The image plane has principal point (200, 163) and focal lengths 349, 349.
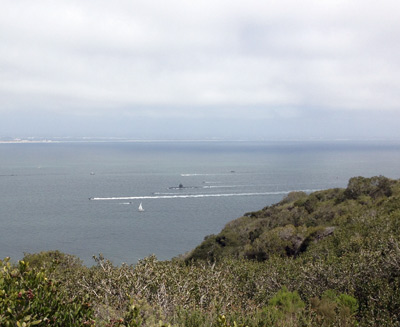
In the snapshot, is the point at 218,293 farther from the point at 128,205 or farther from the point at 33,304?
the point at 128,205

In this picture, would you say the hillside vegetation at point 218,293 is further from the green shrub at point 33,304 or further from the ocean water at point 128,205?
the ocean water at point 128,205

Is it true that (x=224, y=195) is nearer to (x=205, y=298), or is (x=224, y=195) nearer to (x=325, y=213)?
(x=325, y=213)

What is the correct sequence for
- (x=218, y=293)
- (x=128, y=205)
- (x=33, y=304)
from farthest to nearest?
(x=128, y=205) < (x=218, y=293) < (x=33, y=304)

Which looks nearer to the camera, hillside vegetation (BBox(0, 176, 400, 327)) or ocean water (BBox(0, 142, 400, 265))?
hillside vegetation (BBox(0, 176, 400, 327))

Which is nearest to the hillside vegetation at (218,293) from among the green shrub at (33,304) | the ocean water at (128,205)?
the green shrub at (33,304)

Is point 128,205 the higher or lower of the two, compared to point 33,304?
lower

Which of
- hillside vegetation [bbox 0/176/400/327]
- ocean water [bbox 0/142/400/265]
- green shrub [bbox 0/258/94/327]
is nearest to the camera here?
green shrub [bbox 0/258/94/327]

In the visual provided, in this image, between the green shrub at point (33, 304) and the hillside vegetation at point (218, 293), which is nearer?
the green shrub at point (33, 304)

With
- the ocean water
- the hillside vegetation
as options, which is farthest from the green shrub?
the ocean water

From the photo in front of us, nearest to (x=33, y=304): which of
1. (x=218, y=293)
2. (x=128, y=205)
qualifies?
(x=218, y=293)

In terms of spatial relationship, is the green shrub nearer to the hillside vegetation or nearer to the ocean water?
the hillside vegetation

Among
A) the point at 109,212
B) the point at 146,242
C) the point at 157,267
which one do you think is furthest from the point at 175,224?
the point at 157,267

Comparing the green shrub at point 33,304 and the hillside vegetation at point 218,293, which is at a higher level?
the green shrub at point 33,304

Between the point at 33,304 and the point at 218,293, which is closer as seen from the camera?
the point at 33,304
